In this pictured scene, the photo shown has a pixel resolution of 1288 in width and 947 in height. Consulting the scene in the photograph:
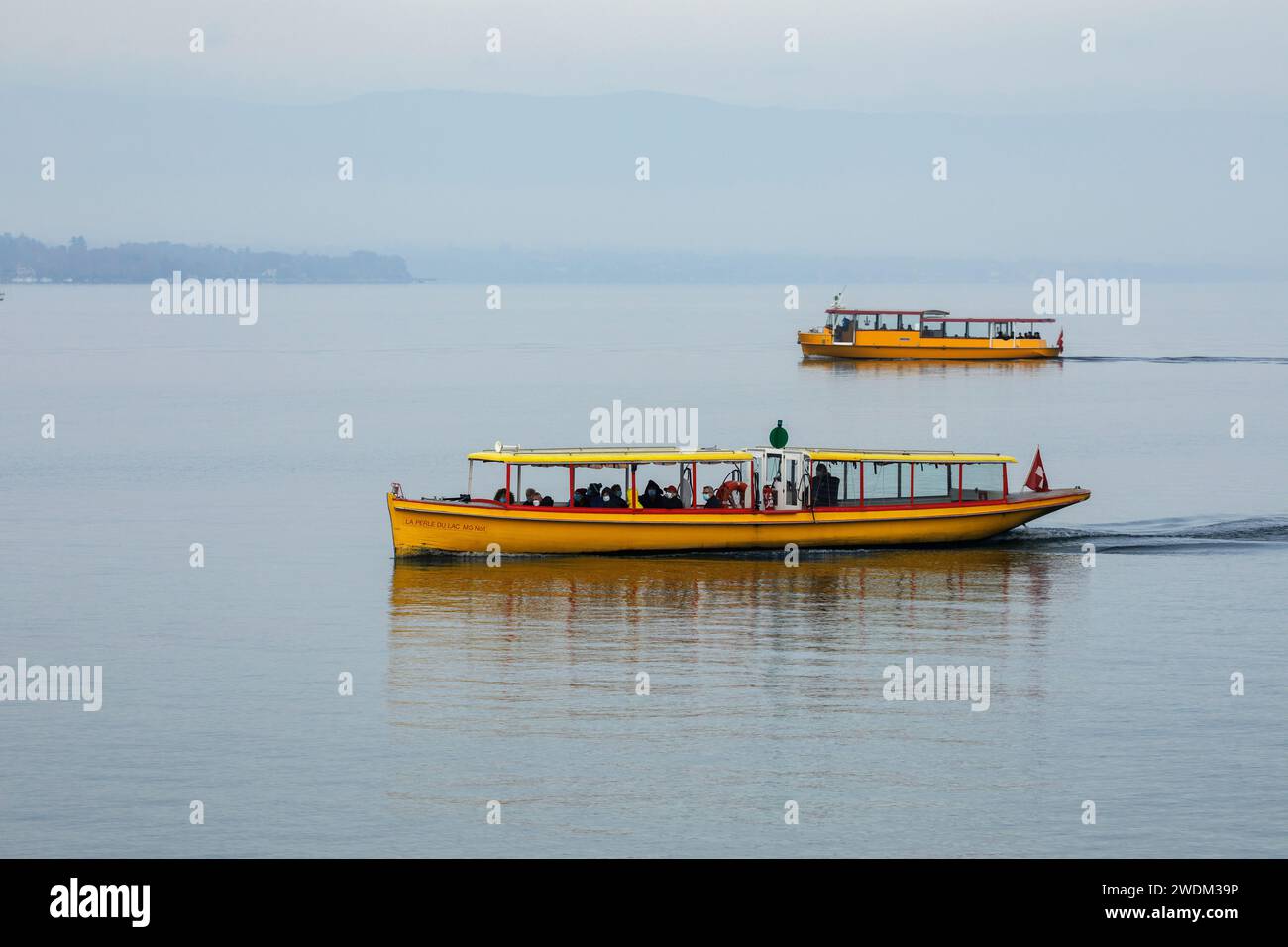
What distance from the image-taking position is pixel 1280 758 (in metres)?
35.4

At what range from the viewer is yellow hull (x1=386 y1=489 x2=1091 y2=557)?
182 ft

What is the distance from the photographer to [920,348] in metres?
157

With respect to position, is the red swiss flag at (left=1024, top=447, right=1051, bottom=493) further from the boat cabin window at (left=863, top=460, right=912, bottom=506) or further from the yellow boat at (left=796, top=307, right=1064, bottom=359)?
the yellow boat at (left=796, top=307, right=1064, bottom=359)

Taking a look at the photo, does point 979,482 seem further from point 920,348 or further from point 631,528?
point 920,348

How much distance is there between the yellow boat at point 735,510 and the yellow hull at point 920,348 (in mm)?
95821

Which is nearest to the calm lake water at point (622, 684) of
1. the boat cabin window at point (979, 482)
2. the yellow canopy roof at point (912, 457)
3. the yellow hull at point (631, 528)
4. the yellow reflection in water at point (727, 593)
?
the yellow reflection in water at point (727, 593)

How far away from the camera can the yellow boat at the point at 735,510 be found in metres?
55.7

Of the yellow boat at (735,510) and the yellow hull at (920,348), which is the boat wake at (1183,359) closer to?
the yellow hull at (920,348)

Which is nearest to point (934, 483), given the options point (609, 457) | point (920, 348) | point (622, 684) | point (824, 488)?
point (824, 488)

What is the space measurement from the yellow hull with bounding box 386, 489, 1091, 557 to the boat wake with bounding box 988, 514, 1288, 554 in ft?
17.0

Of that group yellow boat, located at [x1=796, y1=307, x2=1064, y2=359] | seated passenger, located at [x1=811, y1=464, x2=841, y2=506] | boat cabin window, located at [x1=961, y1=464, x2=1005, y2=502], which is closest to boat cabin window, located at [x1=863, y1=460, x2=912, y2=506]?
seated passenger, located at [x1=811, y1=464, x2=841, y2=506]

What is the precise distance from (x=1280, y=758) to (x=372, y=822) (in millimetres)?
16534

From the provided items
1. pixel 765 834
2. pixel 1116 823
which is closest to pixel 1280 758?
pixel 1116 823
